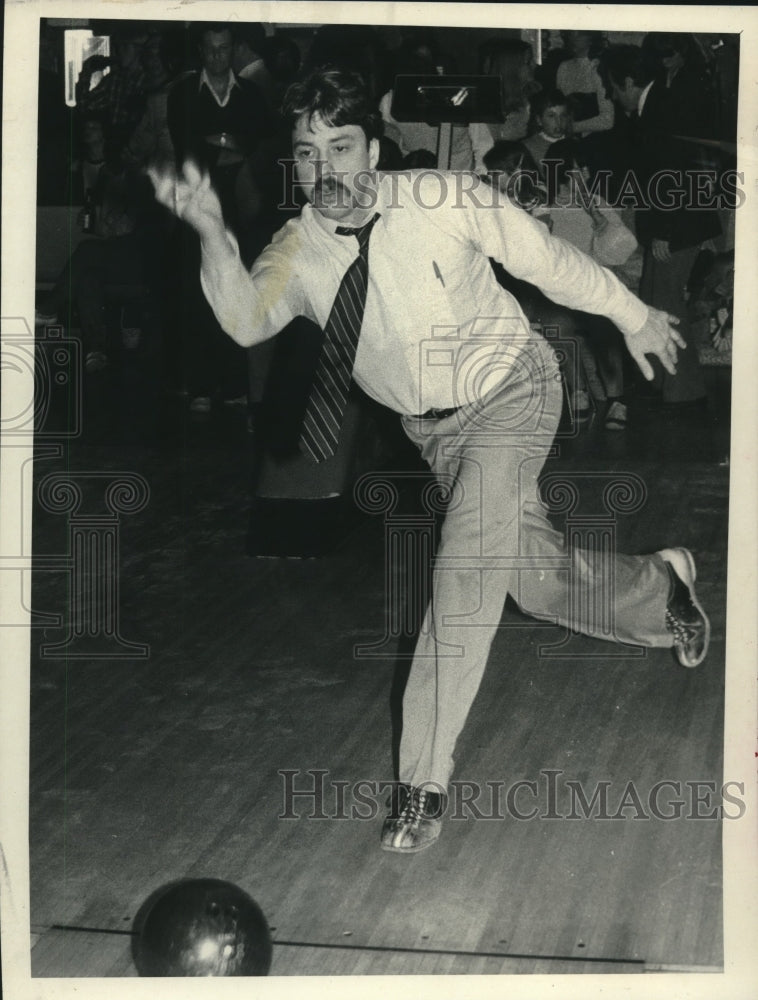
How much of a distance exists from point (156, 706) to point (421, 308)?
47.4 inches

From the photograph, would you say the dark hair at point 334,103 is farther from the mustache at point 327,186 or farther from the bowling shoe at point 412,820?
the bowling shoe at point 412,820

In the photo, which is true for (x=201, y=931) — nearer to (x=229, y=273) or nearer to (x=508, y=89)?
(x=229, y=273)

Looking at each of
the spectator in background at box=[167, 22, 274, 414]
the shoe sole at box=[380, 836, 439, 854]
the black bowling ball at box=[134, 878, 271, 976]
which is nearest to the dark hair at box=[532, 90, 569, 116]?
the spectator in background at box=[167, 22, 274, 414]

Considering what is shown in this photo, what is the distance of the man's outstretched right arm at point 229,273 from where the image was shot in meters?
3.80

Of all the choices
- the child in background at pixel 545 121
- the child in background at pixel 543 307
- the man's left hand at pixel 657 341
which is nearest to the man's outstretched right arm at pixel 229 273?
the child in background at pixel 543 307

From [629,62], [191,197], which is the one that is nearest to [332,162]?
[191,197]

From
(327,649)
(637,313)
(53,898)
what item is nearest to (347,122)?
(637,313)

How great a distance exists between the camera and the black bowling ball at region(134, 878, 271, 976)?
11.6 feet

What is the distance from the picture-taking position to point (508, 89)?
3.79 metres

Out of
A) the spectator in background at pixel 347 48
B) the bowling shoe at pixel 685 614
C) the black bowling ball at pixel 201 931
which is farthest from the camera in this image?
the bowling shoe at pixel 685 614

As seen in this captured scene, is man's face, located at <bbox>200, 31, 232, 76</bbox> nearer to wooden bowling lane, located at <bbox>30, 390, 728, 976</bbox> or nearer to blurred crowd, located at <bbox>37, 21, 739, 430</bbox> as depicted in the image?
blurred crowd, located at <bbox>37, 21, 739, 430</bbox>

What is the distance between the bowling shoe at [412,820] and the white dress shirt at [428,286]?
3.15 feet

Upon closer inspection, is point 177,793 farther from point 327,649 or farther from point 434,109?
point 434,109

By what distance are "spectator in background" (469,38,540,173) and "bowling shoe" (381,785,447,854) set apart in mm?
1525
